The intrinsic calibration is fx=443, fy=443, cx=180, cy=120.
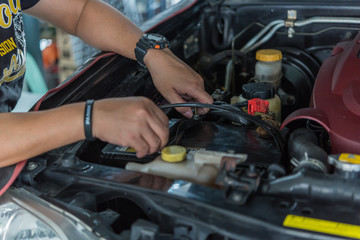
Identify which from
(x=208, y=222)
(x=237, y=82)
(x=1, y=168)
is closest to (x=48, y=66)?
(x=237, y=82)

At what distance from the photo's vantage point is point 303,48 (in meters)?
1.61

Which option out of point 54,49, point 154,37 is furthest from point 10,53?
point 54,49

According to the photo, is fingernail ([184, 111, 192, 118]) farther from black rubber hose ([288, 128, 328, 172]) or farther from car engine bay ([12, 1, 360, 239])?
black rubber hose ([288, 128, 328, 172])

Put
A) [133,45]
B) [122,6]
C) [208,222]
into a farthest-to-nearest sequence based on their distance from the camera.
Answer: [122,6] → [133,45] → [208,222]

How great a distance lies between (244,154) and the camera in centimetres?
100

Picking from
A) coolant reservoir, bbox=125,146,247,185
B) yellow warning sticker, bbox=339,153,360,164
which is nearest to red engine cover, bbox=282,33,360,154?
yellow warning sticker, bbox=339,153,360,164

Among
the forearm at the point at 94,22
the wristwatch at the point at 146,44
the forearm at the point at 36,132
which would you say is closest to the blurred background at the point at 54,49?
the forearm at the point at 94,22

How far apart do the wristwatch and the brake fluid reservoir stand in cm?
33

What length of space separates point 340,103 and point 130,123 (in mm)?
520

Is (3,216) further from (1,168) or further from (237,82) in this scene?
(237,82)

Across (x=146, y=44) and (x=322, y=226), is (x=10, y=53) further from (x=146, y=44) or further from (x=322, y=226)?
(x=322, y=226)

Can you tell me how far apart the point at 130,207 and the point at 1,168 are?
0.98 feet

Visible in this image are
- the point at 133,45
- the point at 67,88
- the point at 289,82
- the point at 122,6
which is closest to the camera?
the point at 67,88

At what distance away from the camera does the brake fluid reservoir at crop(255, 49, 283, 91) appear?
56.9 inches
